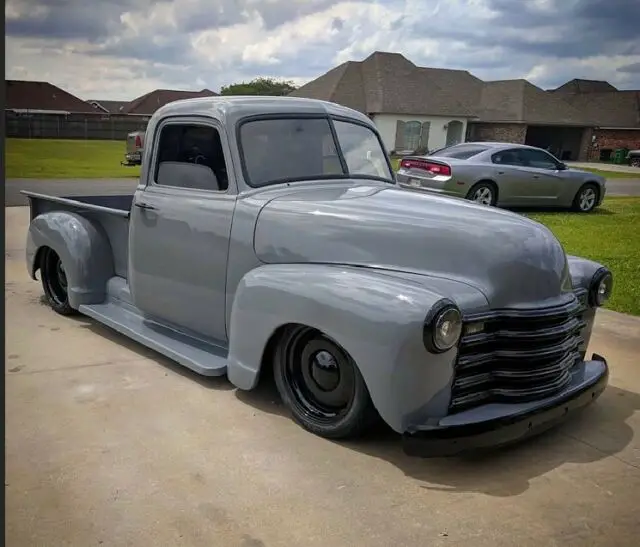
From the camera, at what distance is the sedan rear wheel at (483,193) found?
11641 mm

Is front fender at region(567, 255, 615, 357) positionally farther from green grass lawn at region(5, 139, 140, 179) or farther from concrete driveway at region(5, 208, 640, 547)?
green grass lawn at region(5, 139, 140, 179)

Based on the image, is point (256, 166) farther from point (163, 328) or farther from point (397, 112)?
point (397, 112)

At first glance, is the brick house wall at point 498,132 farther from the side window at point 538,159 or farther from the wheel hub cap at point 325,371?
the wheel hub cap at point 325,371

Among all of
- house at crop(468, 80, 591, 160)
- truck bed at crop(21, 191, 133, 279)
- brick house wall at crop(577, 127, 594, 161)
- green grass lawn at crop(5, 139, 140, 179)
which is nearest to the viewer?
green grass lawn at crop(5, 139, 140, 179)

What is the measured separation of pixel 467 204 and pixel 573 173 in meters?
10.3

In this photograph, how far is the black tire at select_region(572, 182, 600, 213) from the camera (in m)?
13.0

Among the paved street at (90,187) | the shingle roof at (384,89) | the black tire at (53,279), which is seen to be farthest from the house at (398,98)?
the black tire at (53,279)

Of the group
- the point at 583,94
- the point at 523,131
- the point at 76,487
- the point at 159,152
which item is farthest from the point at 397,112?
the point at 76,487

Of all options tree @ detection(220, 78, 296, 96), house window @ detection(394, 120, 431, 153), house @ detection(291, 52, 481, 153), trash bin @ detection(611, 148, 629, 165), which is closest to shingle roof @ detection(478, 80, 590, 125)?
trash bin @ detection(611, 148, 629, 165)

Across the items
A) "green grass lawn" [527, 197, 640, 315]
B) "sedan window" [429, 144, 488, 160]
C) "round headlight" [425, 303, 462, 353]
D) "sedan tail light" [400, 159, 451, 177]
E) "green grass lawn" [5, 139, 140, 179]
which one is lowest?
"green grass lawn" [527, 197, 640, 315]

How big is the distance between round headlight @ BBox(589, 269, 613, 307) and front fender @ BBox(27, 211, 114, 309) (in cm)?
351

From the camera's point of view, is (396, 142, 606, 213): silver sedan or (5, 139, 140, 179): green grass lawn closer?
(5, 139, 140, 179): green grass lawn

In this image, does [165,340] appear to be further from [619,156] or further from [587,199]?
[619,156]

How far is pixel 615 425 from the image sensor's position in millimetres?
3613
